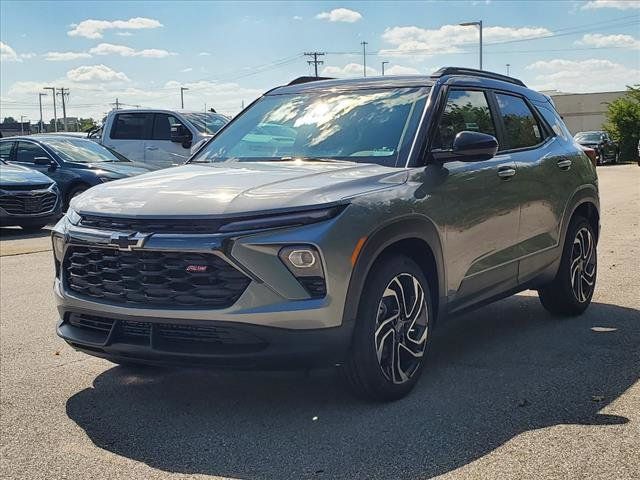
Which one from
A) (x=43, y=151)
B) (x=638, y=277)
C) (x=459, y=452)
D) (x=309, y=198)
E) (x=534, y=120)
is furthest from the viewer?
(x=43, y=151)

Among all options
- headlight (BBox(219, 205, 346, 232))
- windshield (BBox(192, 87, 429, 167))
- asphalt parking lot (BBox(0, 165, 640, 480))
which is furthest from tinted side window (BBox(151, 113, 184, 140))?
headlight (BBox(219, 205, 346, 232))

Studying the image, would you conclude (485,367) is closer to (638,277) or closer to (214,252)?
(214,252)

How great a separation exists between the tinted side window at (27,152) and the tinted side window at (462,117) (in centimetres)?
1213

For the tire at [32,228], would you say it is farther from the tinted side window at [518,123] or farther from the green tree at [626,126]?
the green tree at [626,126]

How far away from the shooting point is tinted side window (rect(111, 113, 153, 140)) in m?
17.8

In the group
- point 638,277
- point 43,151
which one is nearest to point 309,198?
point 638,277

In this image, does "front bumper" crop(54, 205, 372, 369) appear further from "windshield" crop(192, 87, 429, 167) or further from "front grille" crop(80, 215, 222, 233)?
"windshield" crop(192, 87, 429, 167)

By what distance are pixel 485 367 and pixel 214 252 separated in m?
2.16

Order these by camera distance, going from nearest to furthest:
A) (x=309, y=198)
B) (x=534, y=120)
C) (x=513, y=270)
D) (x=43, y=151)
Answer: (x=309, y=198) < (x=513, y=270) < (x=534, y=120) < (x=43, y=151)

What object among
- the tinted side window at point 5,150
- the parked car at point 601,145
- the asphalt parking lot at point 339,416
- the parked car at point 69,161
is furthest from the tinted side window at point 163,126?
the parked car at point 601,145

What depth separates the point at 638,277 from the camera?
7.92m

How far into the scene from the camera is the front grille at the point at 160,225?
3768mm

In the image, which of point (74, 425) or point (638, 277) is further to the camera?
point (638, 277)

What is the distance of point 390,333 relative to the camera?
4.25 metres
